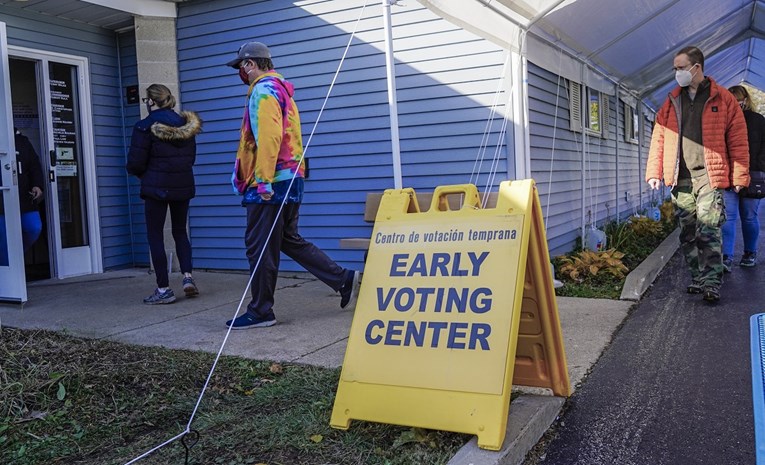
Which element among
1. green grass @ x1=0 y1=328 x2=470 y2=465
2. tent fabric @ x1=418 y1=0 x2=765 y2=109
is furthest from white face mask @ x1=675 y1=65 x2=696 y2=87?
green grass @ x1=0 y1=328 x2=470 y2=465

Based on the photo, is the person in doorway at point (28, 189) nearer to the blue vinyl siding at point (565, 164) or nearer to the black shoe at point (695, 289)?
the blue vinyl siding at point (565, 164)

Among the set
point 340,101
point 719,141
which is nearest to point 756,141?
point 719,141

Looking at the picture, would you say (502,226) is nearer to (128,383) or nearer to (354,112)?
(128,383)

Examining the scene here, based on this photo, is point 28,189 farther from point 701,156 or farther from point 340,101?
point 701,156

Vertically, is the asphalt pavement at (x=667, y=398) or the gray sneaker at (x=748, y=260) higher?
the gray sneaker at (x=748, y=260)

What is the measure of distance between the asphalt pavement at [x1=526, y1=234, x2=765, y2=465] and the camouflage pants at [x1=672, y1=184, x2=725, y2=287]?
0.34 metres

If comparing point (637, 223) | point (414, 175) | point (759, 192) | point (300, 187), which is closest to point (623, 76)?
point (637, 223)

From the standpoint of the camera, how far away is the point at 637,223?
9656 millimetres

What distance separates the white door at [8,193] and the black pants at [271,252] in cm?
209

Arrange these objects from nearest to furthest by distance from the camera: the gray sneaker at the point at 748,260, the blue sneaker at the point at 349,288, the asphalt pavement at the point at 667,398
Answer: the asphalt pavement at the point at 667,398
the blue sneaker at the point at 349,288
the gray sneaker at the point at 748,260

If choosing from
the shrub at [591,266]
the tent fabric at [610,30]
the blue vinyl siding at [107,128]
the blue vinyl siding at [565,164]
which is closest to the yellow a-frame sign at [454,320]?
the tent fabric at [610,30]

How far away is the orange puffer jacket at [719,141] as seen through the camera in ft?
16.6

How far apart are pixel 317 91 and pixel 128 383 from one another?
4148mm

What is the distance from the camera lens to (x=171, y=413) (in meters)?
3.10
